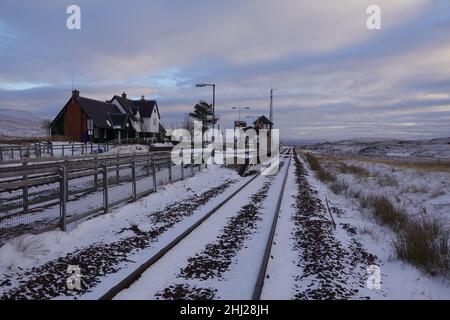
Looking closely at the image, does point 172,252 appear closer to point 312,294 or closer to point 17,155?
point 312,294

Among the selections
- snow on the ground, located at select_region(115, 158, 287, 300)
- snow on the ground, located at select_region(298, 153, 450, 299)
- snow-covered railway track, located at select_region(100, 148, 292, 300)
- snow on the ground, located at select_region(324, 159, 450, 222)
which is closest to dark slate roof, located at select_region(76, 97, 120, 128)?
snow on the ground, located at select_region(324, 159, 450, 222)

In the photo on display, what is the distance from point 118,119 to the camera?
67.9 meters

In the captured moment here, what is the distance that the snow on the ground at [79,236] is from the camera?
7.04 meters

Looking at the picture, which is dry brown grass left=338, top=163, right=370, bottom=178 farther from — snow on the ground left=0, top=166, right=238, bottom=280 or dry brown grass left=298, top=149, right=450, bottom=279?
snow on the ground left=0, top=166, right=238, bottom=280

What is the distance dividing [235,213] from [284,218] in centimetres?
148

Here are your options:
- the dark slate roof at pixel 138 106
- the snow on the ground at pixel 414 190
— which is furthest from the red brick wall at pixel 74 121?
the snow on the ground at pixel 414 190

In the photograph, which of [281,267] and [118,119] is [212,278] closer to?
[281,267]

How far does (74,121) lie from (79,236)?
57708 mm

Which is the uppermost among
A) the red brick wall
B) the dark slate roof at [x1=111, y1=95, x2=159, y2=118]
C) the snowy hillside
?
the dark slate roof at [x1=111, y1=95, x2=159, y2=118]

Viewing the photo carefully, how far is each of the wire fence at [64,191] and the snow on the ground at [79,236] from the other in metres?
0.27

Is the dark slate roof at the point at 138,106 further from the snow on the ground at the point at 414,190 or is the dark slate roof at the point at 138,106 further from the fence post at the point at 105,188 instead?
the fence post at the point at 105,188

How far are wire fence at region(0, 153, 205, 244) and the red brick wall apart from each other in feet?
160

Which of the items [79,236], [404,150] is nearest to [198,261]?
[79,236]

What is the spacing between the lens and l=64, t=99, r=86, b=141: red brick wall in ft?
202
